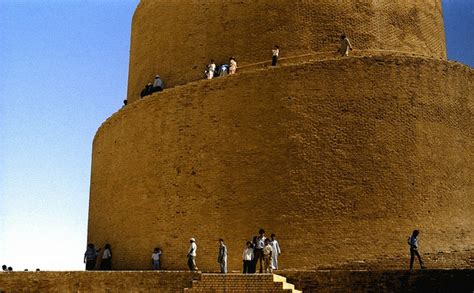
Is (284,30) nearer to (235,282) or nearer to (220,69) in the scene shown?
(220,69)

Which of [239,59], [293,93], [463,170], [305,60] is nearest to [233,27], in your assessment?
[239,59]

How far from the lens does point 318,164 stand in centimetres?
1162

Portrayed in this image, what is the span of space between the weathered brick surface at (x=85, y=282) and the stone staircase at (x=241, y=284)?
0.81 meters

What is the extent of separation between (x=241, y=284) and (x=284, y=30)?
650cm

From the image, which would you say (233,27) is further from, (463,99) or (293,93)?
(463,99)

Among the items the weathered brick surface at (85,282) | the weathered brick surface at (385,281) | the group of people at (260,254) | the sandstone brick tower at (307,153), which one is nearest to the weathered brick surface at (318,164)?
the sandstone brick tower at (307,153)

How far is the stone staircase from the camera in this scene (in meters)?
8.87

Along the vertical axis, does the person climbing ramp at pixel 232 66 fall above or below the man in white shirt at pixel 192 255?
above

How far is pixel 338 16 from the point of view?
1383cm

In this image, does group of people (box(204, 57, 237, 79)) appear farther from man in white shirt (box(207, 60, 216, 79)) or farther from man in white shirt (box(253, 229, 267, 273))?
man in white shirt (box(253, 229, 267, 273))

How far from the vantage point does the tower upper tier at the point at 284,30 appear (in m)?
13.7

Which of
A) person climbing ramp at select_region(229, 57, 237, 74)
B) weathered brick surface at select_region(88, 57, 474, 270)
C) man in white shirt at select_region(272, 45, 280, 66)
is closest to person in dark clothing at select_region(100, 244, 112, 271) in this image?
weathered brick surface at select_region(88, 57, 474, 270)

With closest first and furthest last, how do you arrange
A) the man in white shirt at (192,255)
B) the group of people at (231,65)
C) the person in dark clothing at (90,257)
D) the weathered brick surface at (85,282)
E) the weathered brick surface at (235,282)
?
the weathered brick surface at (235,282)
the weathered brick surface at (85,282)
the man in white shirt at (192,255)
the group of people at (231,65)
the person in dark clothing at (90,257)

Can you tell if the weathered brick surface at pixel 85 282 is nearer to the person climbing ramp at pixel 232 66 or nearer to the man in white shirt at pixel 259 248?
the man in white shirt at pixel 259 248
